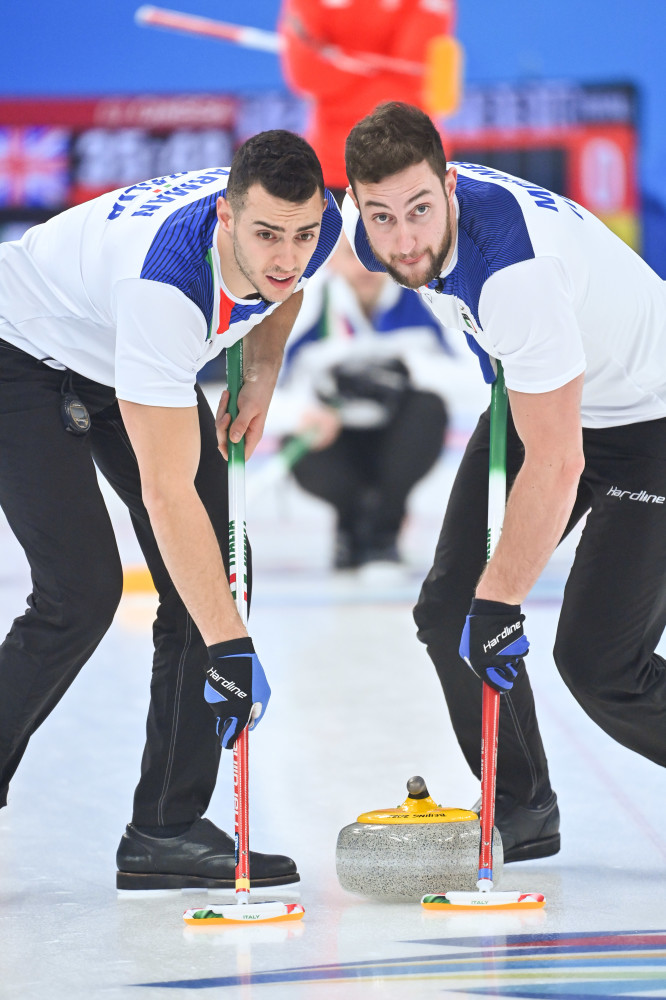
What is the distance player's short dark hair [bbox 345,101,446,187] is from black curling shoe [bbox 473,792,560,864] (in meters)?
1.16

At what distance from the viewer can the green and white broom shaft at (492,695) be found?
2.20 m

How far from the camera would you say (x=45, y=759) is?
128 inches

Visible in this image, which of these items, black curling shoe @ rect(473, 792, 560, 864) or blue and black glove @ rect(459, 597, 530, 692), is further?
black curling shoe @ rect(473, 792, 560, 864)

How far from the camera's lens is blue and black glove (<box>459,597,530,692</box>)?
2129 mm

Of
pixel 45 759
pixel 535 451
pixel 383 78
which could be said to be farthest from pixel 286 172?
pixel 383 78

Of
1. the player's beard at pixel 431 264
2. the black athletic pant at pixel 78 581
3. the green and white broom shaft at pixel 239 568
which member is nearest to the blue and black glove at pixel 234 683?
the green and white broom shaft at pixel 239 568

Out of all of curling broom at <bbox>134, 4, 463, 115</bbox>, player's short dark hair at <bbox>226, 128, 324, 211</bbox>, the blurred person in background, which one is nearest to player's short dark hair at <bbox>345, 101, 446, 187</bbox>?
Answer: player's short dark hair at <bbox>226, 128, 324, 211</bbox>

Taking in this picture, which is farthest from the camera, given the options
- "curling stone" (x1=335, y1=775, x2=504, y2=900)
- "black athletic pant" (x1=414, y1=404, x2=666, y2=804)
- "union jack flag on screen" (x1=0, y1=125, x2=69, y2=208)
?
"union jack flag on screen" (x1=0, y1=125, x2=69, y2=208)

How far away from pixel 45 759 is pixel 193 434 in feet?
4.88

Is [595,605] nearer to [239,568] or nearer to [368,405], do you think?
[239,568]

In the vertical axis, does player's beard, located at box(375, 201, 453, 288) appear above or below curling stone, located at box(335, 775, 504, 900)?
above

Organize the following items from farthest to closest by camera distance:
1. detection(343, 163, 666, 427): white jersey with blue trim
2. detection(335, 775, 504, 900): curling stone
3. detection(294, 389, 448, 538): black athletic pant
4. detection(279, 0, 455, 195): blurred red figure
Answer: detection(279, 0, 455, 195): blurred red figure < detection(294, 389, 448, 538): black athletic pant < detection(335, 775, 504, 900): curling stone < detection(343, 163, 666, 427): white jersey with blue trim

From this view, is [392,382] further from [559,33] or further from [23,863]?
[559,33]

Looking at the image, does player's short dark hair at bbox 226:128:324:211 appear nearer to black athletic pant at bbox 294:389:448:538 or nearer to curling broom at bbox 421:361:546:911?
curling broom at bbox 421:361:546:911
